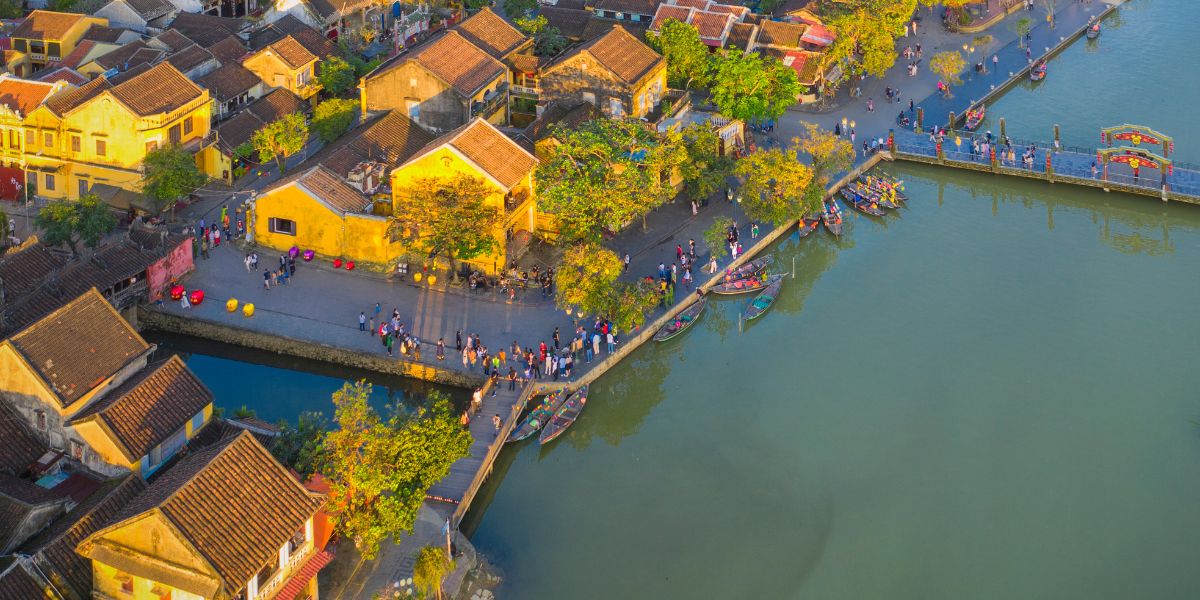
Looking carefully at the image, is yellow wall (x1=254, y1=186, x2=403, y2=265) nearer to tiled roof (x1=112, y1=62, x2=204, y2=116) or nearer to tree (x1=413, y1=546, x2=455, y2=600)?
tiled roof (x1=112, y1=62, x2=204, y2=116)

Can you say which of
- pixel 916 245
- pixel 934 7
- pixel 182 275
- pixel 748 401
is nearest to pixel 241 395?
pixel 182 275

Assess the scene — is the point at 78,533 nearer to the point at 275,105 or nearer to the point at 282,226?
the point at 282,226

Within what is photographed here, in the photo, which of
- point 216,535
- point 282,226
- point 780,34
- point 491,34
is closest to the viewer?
point 216,535

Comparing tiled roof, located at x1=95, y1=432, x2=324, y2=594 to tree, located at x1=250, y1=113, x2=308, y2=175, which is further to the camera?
tree, located at x1=250, y1=113, x2=308, y2=175

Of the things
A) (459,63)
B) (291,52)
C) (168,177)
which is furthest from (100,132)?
(459,63)

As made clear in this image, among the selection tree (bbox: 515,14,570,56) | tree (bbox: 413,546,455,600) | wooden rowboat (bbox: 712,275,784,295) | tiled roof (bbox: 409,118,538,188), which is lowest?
tree (bbox: 413,546,455,600)

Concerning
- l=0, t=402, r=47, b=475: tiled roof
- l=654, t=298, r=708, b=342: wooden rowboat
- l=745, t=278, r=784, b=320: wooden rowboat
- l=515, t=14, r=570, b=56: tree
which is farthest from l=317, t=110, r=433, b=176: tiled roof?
l=0, t=402, r=47, b=475: tiled roof

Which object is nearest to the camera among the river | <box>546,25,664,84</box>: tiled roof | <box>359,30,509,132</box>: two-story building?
the river
